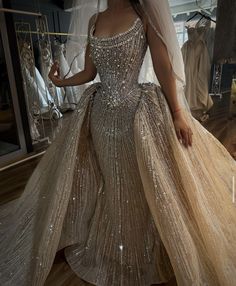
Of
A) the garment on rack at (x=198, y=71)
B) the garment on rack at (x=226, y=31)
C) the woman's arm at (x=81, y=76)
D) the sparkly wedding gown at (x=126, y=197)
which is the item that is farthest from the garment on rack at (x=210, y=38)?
the woman's arm at (x=81, y=76)

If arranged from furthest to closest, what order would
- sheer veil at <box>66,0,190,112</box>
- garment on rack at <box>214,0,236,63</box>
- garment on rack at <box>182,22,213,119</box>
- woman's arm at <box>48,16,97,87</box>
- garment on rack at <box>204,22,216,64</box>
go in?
garment on rack at <box>182,22,213,119</box> → garment on rack at <box>204,22,216,64</box> → garment on rack at <box>214,0,236,63</box> → woman's arm at <box>48,16,97,87</box> → sheer veil at <box>66,0,190,112</box>

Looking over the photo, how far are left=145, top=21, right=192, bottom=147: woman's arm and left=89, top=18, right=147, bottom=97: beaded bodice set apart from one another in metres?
0.04

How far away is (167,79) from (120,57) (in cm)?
19

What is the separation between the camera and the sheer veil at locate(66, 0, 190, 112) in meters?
0.86

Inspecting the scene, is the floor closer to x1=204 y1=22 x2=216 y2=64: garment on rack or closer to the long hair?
x1=204 y1=22 x2=216 y2=64: garment on rack

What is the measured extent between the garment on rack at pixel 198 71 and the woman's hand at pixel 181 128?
1.67 meters

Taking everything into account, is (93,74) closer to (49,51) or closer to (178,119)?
(178,119)

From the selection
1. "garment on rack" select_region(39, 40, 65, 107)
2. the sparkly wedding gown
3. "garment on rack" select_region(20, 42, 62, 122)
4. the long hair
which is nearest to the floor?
the sparkly wedding gown

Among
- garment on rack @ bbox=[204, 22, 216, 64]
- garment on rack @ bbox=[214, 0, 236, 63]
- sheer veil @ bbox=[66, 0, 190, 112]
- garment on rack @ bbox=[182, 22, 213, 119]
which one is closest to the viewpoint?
sheer veil @ bbox=[66, 0, 190, 112]

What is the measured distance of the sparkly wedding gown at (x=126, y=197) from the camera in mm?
901

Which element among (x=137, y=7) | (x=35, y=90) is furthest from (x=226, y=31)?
(x=35, y=90)

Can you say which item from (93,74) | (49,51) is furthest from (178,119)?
(49,51)

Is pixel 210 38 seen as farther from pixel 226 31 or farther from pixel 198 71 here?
pixel 226 31

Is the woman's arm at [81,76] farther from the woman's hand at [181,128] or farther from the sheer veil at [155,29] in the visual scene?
the woman's hand at [181,128]
